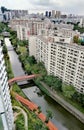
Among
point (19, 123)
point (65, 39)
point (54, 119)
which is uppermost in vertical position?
point (65, 39)

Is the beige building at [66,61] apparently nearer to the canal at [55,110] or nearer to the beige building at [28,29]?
Result: the canal at [55,110]

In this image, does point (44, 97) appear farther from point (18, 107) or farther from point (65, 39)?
point (65, 39)

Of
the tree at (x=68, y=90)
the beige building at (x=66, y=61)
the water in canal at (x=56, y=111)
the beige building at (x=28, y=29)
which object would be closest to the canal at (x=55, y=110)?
the water in canal at (x=56, y=111)

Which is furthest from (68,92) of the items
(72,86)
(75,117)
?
(75,117)

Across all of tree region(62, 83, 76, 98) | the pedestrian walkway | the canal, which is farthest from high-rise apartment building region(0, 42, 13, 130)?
tree region(62, 83, 76, 98)

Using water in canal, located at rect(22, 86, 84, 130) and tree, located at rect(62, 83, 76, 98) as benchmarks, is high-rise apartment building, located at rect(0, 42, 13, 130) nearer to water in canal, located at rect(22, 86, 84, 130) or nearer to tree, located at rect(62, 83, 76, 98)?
water in canal, located at rect(22, 86, 84, 130)

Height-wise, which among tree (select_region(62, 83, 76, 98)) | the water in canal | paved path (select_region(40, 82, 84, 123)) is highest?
tree (select_region(62, 83, 76, 98))

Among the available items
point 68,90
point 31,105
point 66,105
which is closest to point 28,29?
point 68,90

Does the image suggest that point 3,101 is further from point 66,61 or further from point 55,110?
point 66,61

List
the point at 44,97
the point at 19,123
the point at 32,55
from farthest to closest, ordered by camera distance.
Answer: the point at 32,55
the point at 44,97
the point at 19,123
